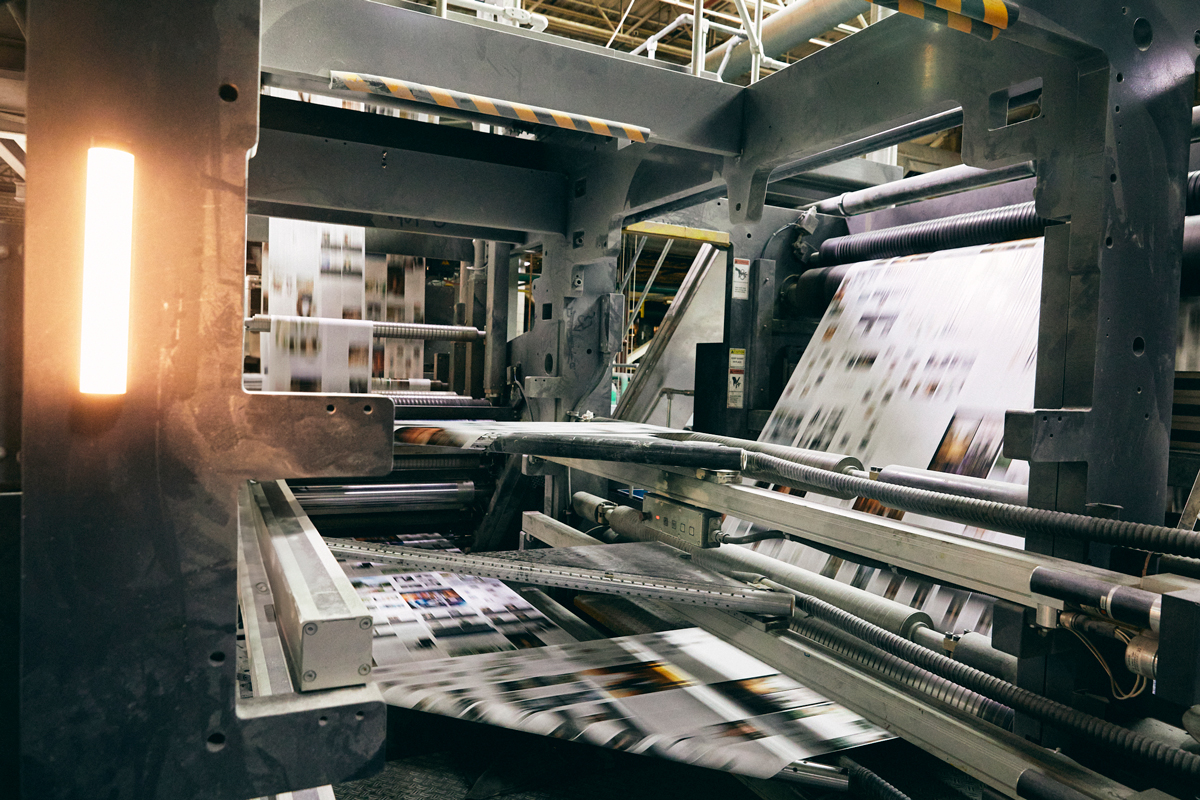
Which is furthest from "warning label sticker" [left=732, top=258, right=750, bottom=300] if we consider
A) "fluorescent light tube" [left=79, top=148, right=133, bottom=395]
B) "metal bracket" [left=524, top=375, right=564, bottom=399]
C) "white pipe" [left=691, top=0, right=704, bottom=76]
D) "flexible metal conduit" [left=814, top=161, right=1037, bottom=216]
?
"fluorescent light tube" [left=79, top=148, right=133, bottom=395]

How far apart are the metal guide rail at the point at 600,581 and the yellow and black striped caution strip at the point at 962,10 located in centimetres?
149

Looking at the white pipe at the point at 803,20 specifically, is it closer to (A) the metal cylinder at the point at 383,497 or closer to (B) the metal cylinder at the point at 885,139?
(B) the metal cylinder at the point at 885,139

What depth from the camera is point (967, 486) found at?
1.96 meters

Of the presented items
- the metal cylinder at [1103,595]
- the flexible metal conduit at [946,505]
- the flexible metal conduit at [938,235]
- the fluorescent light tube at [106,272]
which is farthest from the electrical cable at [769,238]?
the fluorescent light tube at [106,272]

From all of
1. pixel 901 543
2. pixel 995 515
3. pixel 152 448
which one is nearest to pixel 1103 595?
pixel 995 515

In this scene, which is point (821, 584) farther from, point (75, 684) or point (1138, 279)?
point (75, 684)

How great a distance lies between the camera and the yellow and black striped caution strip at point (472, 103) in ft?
6.54

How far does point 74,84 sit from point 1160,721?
84.0 inches

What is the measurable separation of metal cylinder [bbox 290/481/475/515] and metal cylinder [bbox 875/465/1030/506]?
8.26 feet

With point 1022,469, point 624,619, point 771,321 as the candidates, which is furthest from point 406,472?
point 1022,469

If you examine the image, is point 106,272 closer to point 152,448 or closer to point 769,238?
point 152,448

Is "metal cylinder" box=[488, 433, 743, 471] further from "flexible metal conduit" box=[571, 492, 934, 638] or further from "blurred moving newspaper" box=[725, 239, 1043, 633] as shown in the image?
"blurred moving newspaper" box=[725, 239, 1043, 633]

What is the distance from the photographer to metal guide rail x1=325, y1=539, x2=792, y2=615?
2.07m

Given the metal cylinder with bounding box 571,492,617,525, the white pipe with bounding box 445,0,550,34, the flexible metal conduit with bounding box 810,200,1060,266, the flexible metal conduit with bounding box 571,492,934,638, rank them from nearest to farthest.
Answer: the flexible metal conduit with bounding box 571,492,934,638 → the white pipe with bounding box 445,0,550,34 → the flexible metal conduit with bounding box 810,200,1060,266 → the metal cylinder with bounding box 571,492,617,525
